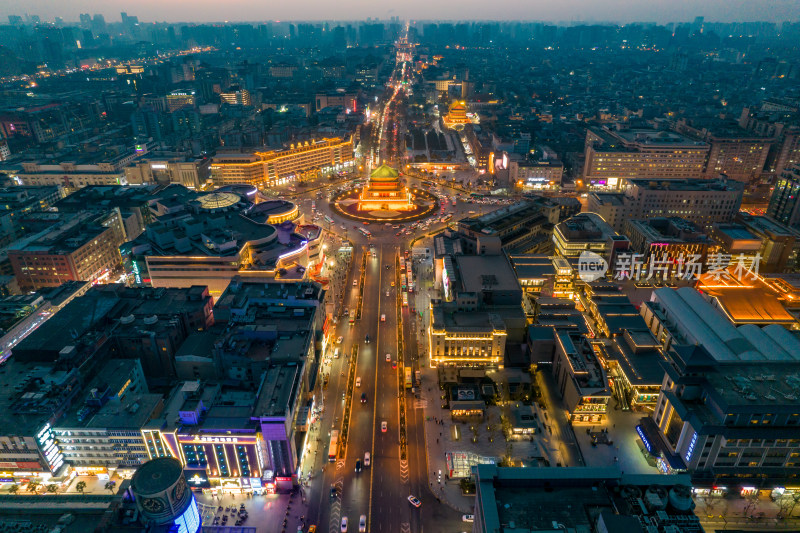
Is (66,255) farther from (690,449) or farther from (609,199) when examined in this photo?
(609,199)

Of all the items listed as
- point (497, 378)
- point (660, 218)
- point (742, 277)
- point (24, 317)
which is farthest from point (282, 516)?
point (660, 218)

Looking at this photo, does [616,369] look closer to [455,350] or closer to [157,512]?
[455,350]

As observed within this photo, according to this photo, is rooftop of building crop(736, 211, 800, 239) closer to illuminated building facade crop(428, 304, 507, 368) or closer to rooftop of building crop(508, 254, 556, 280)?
rooftop of building crop(508, 254, 556, 280)

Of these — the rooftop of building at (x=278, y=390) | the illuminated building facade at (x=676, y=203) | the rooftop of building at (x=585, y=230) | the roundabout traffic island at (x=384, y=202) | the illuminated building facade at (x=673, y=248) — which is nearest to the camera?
the rooftop of building at (x=278, y=390)

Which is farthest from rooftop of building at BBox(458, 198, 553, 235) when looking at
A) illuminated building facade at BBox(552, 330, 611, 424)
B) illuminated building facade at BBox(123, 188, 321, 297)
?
illuminated building facade at BBox(123, 188, 321, 297)

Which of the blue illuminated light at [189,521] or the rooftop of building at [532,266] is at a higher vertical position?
the blue illuminated light at [189,521]

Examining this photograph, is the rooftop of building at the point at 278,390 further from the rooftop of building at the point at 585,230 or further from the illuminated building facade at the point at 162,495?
the rooftop of building at the point at 585,230

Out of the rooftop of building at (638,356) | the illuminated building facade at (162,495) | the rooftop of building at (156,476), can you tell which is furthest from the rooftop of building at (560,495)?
the rooftop of building at (638,356)
